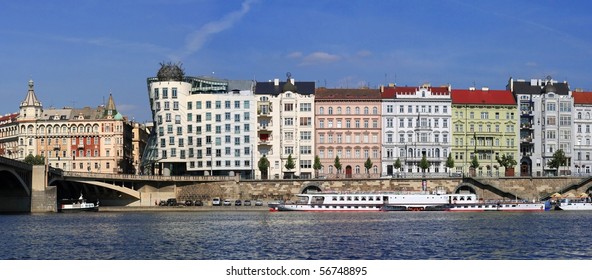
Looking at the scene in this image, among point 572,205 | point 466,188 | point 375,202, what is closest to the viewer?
point 375,202

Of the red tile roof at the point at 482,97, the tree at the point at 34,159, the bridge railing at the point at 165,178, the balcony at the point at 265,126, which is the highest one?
the red tile roof at the point at 482,97

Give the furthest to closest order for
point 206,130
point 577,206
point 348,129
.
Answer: point 348,129 < point 206,130 < point 577,206

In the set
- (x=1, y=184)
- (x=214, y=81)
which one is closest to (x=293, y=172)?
(x=214, y=81)

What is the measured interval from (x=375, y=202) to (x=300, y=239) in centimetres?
5790

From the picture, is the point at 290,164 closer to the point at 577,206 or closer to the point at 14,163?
the point at 577,206

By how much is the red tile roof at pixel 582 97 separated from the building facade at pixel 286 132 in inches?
1513

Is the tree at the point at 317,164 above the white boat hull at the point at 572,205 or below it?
above

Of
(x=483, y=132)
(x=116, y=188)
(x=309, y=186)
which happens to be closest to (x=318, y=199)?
(x=309, y=186)

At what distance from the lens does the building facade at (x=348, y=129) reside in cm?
15325

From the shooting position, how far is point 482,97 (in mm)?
156500

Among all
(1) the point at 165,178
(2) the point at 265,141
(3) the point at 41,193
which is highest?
(2) the point at 265,141

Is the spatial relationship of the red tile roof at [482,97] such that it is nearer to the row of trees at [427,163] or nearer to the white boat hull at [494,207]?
the row of trees at [427,163]

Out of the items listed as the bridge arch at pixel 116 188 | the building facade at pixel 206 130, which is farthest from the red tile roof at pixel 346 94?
the bridge arch at pixel 116 188
